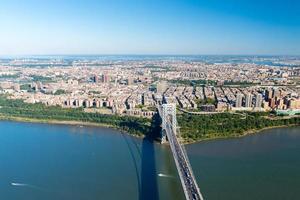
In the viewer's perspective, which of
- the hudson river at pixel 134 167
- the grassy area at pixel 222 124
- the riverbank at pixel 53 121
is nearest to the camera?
the hudson river at pixel 134 167

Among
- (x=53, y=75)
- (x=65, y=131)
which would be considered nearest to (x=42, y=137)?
(x=65, y=131)

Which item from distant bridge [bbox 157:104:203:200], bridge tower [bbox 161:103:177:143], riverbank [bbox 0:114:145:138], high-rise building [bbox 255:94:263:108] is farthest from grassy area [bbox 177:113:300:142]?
riverbank [bbox 0:114:145:138]

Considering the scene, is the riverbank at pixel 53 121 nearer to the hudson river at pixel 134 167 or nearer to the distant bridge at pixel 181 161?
the hudson river at pixel 134 167

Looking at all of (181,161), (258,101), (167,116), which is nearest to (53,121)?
(167,116)

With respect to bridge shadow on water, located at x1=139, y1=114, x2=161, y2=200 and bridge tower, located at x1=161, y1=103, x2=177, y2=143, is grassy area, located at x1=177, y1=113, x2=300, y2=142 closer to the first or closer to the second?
bridge tower, located at x1=161, y1=103, x2=177, y2=143

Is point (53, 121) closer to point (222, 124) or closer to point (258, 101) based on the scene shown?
point (222, 124)

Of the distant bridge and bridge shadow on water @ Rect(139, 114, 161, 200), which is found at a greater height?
the distant bridge

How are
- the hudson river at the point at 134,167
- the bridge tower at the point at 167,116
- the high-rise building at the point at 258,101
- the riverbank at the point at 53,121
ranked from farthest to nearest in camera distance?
the high-rise building at the point at 258,101 → the riverbank at the point at 53,121 → the bridge tower at the point at 167,116 → the hudson river at the point at 134,167

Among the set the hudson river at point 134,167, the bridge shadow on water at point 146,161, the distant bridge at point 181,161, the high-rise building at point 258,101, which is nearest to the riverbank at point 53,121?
the hudson river at point 134,167
